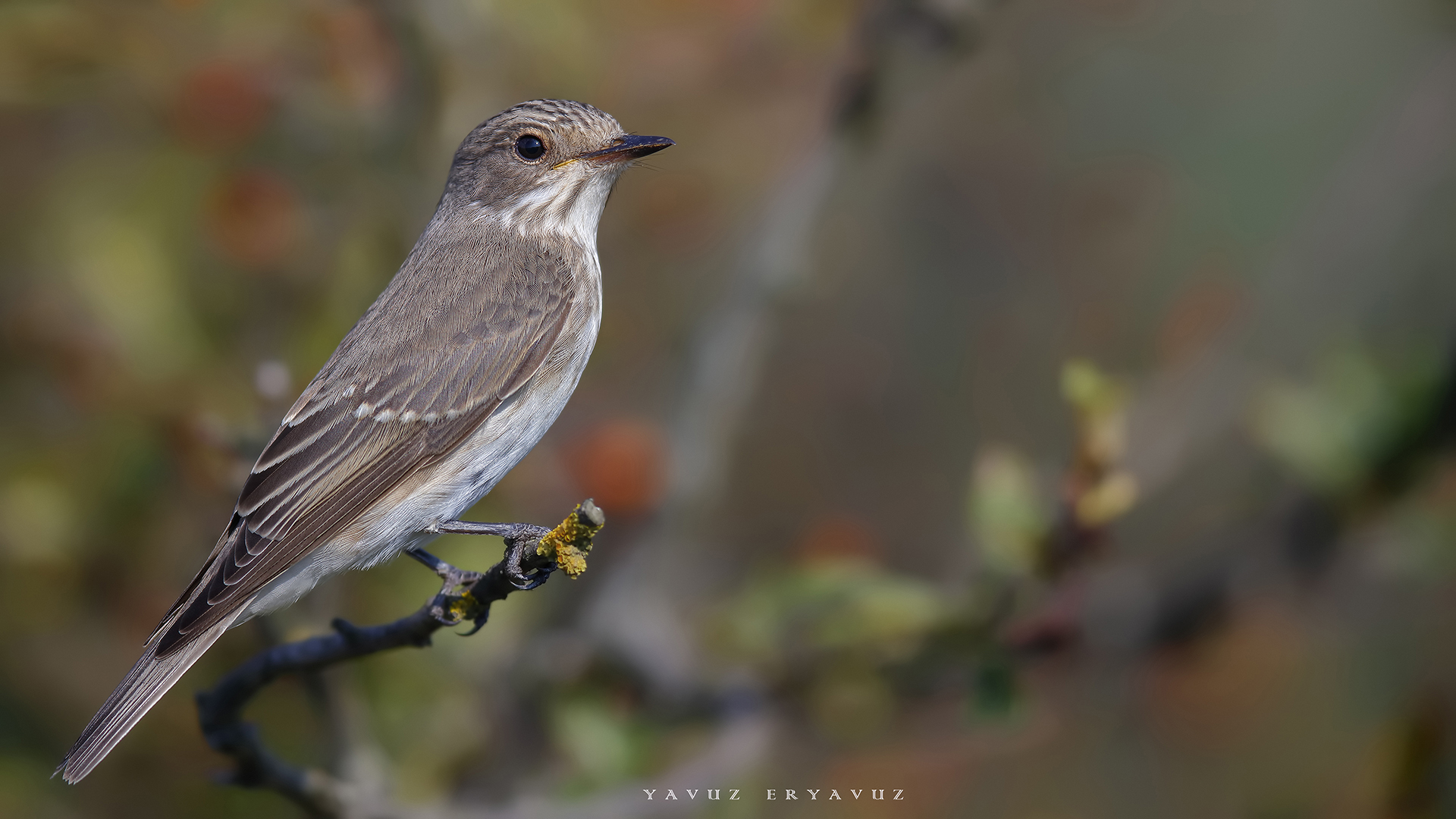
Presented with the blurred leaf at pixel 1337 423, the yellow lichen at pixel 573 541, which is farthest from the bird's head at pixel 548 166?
the blurred leaf at pixel 1337 423

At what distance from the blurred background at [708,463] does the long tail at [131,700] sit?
1.38ft

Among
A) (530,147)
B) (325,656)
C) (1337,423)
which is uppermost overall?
(530,147)

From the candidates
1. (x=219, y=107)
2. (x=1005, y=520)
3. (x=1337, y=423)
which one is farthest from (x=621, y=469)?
(x=1337, y=423)

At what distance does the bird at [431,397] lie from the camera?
3939 millimetres

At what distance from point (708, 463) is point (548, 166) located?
5.11 feet

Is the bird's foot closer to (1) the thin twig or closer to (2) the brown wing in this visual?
(1) the thin twig

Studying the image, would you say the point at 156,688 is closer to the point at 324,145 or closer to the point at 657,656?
the point at 657,656

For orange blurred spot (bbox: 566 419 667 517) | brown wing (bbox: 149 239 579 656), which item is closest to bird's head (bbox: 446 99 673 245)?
brown wing (bbox: 149 239 579 656)

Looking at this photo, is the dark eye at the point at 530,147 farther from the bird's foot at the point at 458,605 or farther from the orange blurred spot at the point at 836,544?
the orange blurred spot at the point at 836,544

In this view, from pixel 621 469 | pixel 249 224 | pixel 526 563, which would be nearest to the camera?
pixel 526 563

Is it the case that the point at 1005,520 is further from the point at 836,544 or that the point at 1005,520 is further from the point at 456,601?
the point at 456,601

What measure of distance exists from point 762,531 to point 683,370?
2.43 meters

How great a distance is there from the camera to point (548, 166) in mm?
5004

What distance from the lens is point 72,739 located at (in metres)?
5.43
